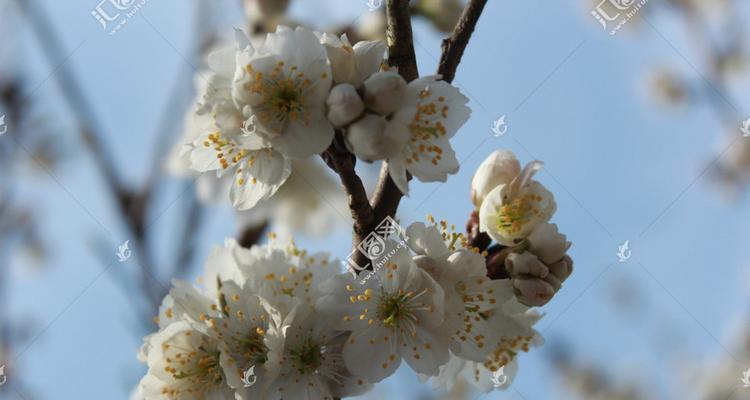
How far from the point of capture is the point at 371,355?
→ 4.83 ft

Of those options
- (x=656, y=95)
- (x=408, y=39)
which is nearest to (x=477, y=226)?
(x=408, y=39)

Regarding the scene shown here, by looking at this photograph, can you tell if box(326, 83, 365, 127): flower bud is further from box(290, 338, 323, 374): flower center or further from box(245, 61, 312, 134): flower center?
box(290, 338, 323, 374): flower center

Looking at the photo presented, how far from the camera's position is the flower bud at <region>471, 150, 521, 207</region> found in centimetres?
164

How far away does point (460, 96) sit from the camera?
1493 mm

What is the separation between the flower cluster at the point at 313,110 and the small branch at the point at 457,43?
0.10 metres

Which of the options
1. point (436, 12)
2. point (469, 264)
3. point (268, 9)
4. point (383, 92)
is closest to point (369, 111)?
point (383, 92)

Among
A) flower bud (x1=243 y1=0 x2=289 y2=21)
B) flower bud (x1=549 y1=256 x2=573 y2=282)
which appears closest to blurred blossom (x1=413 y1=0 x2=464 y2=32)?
flower bud (x1=243 y1=0 x2=289 y2=21)

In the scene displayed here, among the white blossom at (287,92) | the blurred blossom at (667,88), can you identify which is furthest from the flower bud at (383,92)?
the blurred blossom at (667,88)

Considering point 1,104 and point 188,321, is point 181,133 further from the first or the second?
point 188,321

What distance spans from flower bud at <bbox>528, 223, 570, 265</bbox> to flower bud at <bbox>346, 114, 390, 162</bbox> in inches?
17.2

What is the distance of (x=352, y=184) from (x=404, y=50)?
1.02 ft

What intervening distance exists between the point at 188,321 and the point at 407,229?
1.70ft

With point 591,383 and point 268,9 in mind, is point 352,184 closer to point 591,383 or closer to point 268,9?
point 268,9

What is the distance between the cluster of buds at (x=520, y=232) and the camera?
149cm
